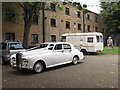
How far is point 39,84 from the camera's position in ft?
15.2

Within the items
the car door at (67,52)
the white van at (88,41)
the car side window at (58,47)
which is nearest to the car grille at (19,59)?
the car side window at (58,47)

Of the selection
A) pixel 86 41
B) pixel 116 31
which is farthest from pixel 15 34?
pixel 116 31

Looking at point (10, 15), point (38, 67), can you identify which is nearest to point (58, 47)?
point (38, 67)

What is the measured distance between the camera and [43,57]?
655 cm

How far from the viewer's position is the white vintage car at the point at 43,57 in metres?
6.04

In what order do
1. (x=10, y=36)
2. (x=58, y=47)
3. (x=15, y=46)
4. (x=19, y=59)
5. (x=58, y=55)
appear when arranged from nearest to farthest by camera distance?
1. (x=19, y=59)
2. (x=58, y=55)
3. (x=58, y=47)
4. (x=15, y=46)
5. (x=10, y=36)

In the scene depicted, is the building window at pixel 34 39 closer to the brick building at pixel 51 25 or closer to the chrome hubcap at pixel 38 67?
the brick building at pixel 51 25

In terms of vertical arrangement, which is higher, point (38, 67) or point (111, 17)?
point (111, 17)

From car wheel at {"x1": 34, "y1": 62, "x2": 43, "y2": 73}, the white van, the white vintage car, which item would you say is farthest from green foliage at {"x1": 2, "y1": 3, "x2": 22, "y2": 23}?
car wheel at {"x1": 34, "y1": 62, "x2": 43, "y2": 73}

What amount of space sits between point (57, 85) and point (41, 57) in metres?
2.33

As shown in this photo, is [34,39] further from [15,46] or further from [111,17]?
[111,17]

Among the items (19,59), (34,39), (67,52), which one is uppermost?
(34,39)

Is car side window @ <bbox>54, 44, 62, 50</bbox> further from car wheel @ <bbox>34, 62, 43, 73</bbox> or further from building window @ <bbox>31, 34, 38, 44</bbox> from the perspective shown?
building window @ <bbox>31, 34, 38, 44</bbox>

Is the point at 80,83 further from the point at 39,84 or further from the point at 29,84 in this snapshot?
the point at 29,84
